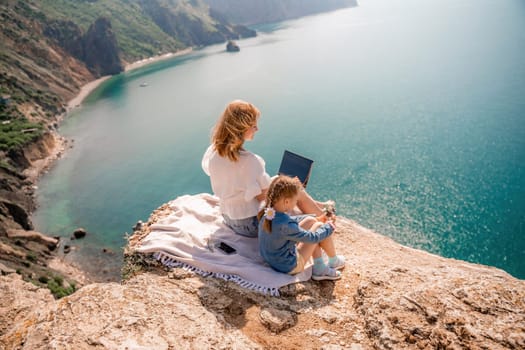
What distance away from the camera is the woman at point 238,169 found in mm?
5105

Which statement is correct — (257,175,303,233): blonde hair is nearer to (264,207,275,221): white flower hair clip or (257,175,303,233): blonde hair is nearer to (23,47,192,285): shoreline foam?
(264,207,275,221): white flower hair clip

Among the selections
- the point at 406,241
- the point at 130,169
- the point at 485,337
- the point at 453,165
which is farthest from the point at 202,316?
the point at 130,169

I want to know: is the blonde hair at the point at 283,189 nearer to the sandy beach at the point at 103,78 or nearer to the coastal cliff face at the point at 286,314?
the coastal cliff face at the point at 286,314

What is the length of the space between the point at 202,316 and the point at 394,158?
95.1 ft

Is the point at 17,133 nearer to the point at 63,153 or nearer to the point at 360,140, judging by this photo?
the point at 63,153

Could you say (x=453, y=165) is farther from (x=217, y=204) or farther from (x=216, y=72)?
(x=216, y=72)

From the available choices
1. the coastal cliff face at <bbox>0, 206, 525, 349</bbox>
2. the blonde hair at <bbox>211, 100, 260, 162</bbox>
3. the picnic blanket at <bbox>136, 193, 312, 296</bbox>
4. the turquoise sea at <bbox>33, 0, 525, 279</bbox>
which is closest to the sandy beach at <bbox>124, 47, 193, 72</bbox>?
the turquoise sea at <bbox>33, 0, 525, 279</bbox>

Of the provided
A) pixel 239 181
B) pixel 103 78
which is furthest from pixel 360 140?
pixel 103 78

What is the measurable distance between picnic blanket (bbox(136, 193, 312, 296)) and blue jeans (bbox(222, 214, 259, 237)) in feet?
0.29

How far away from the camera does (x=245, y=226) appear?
5.92m

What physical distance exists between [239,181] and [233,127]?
914mm

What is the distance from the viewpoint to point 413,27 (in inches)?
3553

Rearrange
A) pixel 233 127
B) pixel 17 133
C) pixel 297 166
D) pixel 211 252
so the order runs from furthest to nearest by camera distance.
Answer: pixel 17 133, pixel 297 166, pixel 211 252, pixel 233 127

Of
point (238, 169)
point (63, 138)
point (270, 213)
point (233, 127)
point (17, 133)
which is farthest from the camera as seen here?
point (63, 138)
